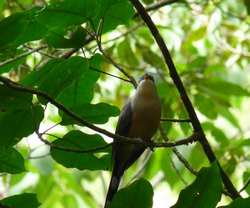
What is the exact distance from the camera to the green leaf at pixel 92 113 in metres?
1.82

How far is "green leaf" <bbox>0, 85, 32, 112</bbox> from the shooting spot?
5.39 feet

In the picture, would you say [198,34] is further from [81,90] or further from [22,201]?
[22,201]

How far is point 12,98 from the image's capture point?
165cm

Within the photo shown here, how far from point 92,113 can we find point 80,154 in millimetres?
168

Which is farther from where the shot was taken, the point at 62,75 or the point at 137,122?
the point at 137,122

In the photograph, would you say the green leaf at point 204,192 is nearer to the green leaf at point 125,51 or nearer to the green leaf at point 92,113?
the green leaf at point 92,113

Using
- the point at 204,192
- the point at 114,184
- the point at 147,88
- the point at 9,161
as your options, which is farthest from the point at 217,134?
the point at 204,192

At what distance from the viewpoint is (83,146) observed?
188 centimetres

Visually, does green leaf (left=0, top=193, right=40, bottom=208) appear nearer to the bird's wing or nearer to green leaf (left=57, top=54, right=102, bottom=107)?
green leaf (left=57, top=54, right=102, bottom=107)

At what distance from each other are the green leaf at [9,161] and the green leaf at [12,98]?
0.16 metres

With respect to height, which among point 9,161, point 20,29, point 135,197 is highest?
point 20,29

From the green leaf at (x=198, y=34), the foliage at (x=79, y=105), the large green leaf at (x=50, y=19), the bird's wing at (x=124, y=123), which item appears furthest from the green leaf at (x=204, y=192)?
the green leaf at (x=198, y=34)

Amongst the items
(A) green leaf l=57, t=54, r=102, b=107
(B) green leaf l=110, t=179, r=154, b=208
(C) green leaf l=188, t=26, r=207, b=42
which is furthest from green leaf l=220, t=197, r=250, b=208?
(C) green leaf l=188, t=26, r=207, b=42

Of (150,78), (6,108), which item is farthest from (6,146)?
(150,78)
